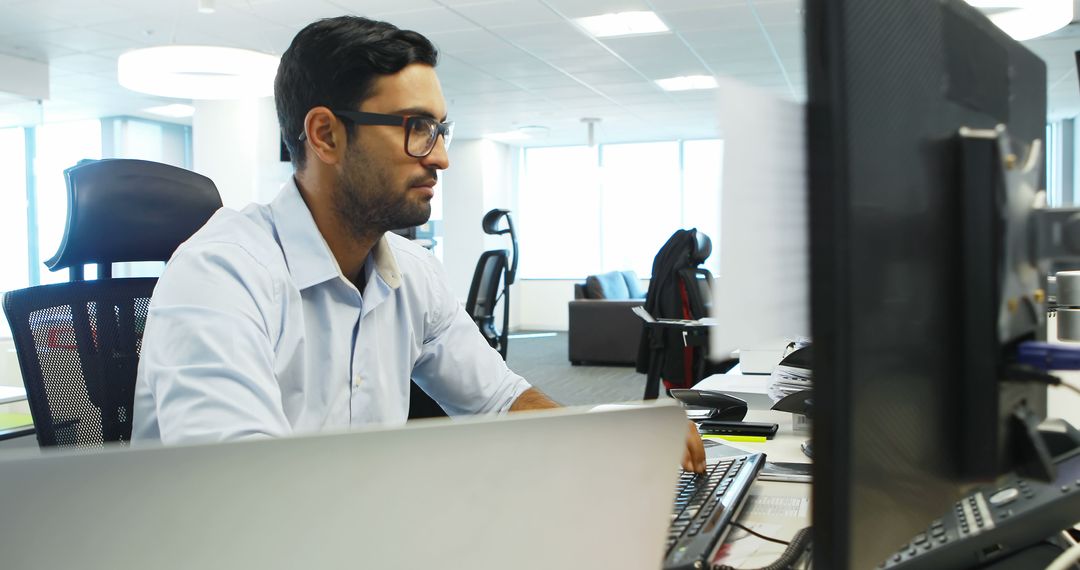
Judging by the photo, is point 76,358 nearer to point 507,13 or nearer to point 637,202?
point 507,13

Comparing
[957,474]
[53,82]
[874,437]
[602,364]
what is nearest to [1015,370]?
[957,474]

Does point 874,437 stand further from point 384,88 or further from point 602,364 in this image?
point 602,364

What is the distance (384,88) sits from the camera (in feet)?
3.97

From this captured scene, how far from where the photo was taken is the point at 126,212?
1257 millimetres

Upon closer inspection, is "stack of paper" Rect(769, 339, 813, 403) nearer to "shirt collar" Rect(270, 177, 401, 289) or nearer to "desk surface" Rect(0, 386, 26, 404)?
"shirt collar" Rect(270, 177, 401, 289)

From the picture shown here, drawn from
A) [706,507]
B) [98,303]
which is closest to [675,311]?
[98,303]

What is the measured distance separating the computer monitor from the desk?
51 mm

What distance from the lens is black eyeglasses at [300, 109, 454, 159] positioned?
121cm

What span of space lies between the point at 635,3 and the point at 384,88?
379 cm

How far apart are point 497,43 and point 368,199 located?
4.54m

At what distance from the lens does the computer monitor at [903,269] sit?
15.1 inches

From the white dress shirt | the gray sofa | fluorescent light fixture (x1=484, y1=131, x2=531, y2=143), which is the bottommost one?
the gray sofa

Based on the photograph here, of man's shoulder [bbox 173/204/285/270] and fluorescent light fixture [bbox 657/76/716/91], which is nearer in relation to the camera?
man's shoulder [bbox 173/204/285/270]

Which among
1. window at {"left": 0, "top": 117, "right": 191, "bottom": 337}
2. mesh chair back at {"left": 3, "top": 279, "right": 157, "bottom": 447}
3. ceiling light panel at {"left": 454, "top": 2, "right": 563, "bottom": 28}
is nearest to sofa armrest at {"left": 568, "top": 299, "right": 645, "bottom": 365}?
ceiling light panel at {"left": 454, "top": 2, "right": 563, "bottom": 28}
